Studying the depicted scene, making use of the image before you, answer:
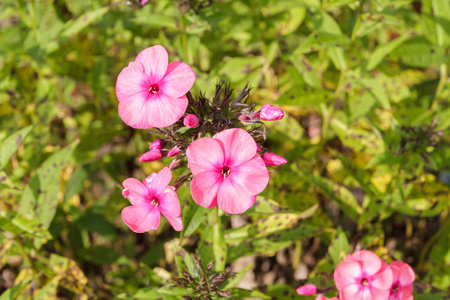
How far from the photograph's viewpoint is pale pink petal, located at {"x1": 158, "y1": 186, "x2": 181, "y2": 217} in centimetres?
181

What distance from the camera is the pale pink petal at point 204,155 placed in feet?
5.67

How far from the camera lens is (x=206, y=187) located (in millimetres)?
1779

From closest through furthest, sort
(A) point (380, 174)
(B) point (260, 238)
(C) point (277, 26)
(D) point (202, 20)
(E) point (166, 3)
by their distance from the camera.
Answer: (B) point (260, 238)
(D) point (202, 20)
(A) point (380, 174)
(E) point (166, 3)
(C) point (277, 26)

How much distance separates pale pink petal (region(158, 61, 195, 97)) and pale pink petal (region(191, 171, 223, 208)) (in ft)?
1.12

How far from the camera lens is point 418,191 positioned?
10.9 feet

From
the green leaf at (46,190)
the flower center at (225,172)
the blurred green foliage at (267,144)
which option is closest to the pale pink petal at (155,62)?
the flower center at (225,172)

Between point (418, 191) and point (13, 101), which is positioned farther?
point (13, 101)

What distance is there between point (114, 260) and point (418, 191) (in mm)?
2360

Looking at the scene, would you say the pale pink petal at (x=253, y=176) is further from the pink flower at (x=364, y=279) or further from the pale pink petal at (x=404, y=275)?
the pale pink petal at (x=404, y=275)

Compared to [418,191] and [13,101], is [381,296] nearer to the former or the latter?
[418,191]

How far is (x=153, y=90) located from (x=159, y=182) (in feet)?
1.27

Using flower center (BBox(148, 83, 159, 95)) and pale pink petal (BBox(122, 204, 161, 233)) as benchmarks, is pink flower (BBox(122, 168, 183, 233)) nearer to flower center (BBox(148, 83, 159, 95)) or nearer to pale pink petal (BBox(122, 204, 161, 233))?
pale pink petal (BBox(122, 204, 161, 233))

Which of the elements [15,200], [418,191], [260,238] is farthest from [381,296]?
[15,200]

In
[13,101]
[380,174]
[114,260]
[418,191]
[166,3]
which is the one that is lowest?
[114,260]
